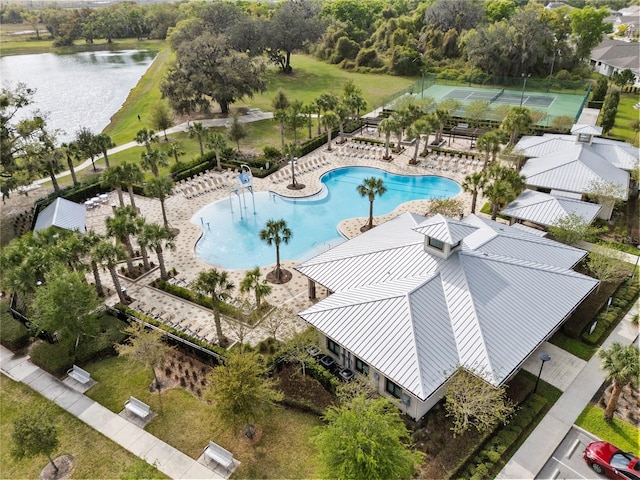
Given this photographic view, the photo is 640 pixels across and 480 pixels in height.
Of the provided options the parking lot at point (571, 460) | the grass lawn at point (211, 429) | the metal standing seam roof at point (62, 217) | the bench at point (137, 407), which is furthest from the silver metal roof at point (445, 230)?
the metal standing seam roof at point (62, 217)

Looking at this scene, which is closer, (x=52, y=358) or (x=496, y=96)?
(x=52, y=358)

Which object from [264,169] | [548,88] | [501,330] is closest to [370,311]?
[501,330]

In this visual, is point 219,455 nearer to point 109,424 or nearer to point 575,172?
point 109,424

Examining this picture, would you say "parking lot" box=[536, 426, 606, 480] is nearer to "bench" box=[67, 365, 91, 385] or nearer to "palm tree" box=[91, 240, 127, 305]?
"bench" box=[67, 365, 91, 385]

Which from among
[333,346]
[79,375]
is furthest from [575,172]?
[79,375]

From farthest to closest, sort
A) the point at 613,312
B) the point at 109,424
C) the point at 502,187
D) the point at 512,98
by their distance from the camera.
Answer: the point at 512,98, the point at 502,187, the point at 613,312, the point at 109,424

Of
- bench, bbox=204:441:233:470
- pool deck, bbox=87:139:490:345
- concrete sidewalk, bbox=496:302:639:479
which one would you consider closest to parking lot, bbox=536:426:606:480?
concrete sidewalk, bbox=496:302:639:479

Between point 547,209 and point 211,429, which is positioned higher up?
point 547,209
